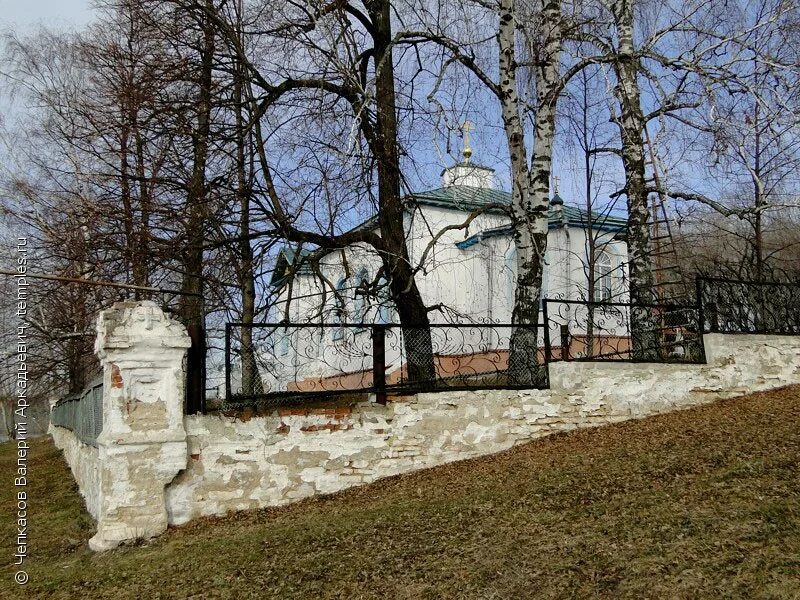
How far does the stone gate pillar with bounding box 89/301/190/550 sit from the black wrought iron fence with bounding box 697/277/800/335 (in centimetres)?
648

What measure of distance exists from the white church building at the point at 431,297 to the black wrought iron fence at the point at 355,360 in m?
0.02

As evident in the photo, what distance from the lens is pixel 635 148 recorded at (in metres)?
9.95

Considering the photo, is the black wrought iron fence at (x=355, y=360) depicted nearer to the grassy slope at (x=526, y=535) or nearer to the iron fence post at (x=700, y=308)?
the grassy slope at (x=526, y=535)

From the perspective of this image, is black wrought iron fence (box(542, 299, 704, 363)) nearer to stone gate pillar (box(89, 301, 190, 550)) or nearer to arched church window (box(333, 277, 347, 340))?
arched church window (box(333, 277, 347, 340))

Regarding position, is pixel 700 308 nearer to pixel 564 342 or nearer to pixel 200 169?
pixel 564 342

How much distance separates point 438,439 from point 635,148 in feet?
18.1

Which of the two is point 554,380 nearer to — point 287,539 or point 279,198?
point 287,539

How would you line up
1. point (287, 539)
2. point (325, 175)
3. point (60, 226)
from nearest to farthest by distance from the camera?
point (287, 539), point (325, 175), point (60, 226)

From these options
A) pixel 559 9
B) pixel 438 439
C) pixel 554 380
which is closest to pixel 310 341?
pixel 438 439

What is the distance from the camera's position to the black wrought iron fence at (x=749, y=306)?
8.78m

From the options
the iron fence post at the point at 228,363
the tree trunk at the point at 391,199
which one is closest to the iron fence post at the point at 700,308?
the tree trunk at the point at 391,199

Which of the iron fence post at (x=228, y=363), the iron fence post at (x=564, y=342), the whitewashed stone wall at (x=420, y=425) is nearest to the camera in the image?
the whitewashed stone wall at (x=420, y=425)

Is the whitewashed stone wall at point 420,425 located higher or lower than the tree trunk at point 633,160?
lower

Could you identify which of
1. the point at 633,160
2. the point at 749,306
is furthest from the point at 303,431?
the point at 633,160
